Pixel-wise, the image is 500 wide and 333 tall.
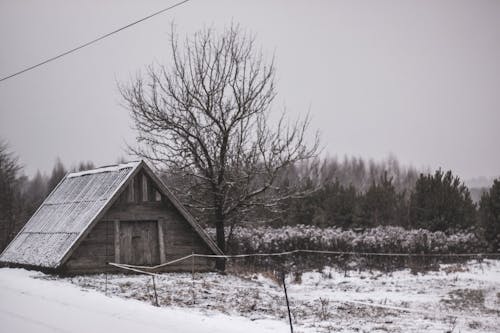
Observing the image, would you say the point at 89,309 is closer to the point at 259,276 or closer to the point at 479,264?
the point at 259,276

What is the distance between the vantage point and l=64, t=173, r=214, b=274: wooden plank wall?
1811 cm

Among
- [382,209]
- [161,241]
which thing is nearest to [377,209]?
[382,209]

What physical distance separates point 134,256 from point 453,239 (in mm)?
15527

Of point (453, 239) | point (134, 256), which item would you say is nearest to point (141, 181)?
point (134, 256)

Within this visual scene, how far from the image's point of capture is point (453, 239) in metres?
26.7

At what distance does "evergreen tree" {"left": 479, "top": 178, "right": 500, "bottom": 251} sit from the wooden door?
1619 cm

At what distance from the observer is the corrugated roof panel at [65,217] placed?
58.7 feet

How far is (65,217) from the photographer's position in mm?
19531

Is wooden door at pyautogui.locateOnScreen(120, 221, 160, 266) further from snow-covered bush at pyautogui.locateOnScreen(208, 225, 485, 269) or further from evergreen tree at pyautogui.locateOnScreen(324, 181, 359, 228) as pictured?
evergreen tree at pyautogui.locateOnScreen(324, 181, 359, 228)

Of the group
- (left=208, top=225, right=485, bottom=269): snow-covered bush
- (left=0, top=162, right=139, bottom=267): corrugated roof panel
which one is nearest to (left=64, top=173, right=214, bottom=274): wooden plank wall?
(left=0, top=162, right=139, bottom=267): corrugated roof panel

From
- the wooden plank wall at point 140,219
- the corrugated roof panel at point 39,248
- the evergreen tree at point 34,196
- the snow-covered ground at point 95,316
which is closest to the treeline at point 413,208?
the wooden plank wall at point 140,219

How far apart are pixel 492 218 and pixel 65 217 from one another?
1935 centimetres

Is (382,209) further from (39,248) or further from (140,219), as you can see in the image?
(39,248)

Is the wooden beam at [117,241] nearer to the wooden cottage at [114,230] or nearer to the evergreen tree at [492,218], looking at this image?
the wooden cottage at [114,230]
